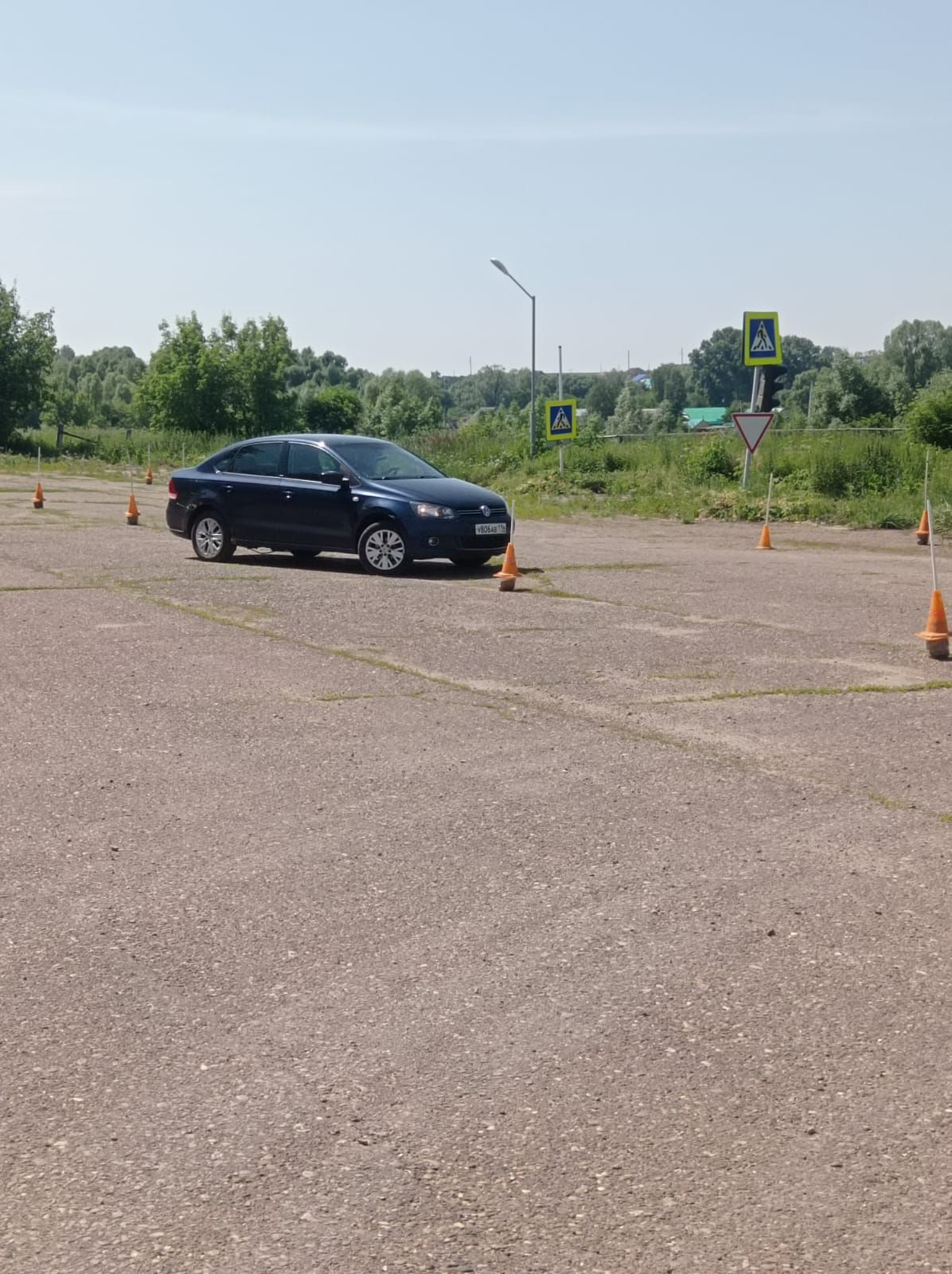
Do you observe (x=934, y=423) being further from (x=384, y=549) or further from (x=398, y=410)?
(x=398, y=410)

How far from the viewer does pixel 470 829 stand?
6.80 meters

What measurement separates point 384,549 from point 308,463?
1.62 m

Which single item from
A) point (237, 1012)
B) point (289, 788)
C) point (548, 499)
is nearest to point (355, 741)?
point (289, 788)

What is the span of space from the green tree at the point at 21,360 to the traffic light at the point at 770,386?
178ft

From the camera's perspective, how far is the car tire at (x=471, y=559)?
17750 mm

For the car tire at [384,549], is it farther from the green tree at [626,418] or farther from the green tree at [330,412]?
the green tree at [330,412]

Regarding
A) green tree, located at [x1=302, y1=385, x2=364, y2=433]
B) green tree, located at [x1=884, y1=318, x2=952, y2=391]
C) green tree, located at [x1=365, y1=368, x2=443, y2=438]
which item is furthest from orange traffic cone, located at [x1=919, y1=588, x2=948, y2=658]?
green tree, located at [x1=884, y1=318, x2=952, y2=391]

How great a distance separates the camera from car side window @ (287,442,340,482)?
18.3 metres

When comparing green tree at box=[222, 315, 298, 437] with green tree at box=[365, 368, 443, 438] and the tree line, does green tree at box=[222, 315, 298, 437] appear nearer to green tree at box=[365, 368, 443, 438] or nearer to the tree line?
the tree line

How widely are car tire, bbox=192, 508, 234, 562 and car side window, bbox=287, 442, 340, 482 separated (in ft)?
4.06

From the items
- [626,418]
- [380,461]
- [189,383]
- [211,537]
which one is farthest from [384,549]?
[626,418]

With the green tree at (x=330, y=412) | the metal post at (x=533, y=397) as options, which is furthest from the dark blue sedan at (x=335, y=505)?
the green tree at (x=330, y=412)

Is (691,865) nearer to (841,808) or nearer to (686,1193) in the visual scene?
(841,808)

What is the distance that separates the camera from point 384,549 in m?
17.8
